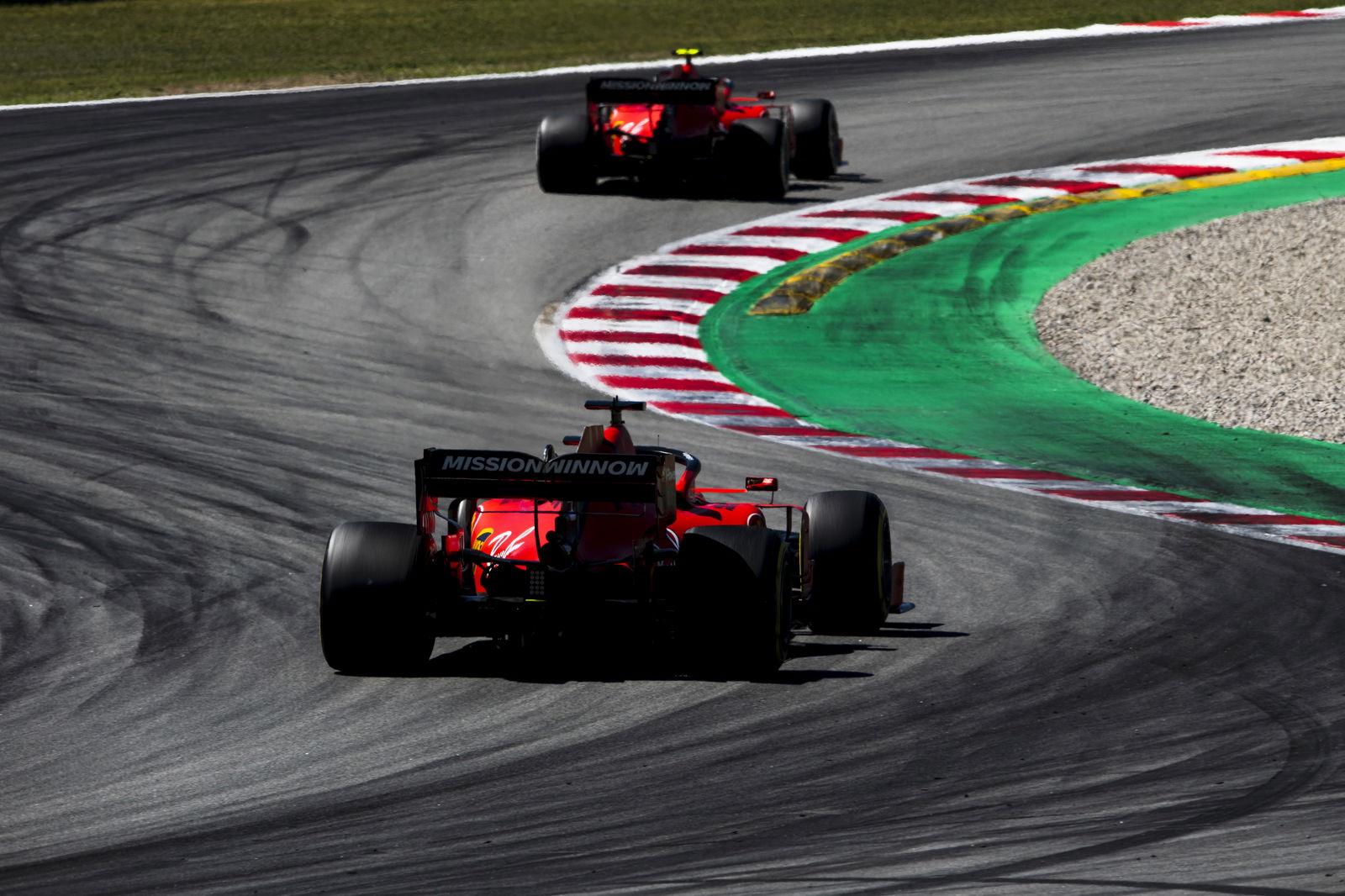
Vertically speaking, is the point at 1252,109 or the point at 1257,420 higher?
the point at 1252,109

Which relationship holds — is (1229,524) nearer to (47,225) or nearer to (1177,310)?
(1177,310)

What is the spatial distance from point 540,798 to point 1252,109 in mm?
22856

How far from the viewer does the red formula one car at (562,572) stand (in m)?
10.6

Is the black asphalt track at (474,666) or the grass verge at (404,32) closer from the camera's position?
the black asphalt track at (474,666)

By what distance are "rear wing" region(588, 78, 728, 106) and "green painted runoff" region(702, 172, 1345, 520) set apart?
2368 mm

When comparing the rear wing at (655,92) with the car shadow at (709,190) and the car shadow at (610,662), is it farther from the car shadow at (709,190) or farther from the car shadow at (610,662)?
the car shadow at (610,662)

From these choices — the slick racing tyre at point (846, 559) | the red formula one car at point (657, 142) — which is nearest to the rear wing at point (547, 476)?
the slick racing tyre at point (846, 559)

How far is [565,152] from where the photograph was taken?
24547mm

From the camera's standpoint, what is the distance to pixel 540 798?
8.72 metres

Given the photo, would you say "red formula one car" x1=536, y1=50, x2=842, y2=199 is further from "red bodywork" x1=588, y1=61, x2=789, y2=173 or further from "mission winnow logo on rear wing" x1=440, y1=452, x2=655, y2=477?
"mission winnow logo on rear wing" x1=440, y1=452, x2=655, y2=477

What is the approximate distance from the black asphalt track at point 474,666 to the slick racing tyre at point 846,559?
0.60 feet

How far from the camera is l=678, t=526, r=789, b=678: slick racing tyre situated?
1052 centimetres

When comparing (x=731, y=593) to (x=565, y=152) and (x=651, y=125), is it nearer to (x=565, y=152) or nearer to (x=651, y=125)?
(x=651, y=125)

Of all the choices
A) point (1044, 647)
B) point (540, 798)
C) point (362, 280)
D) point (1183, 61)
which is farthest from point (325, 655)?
point (1183, 61)
